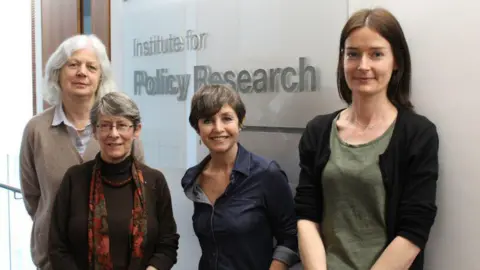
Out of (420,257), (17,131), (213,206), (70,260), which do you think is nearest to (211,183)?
(213,206)

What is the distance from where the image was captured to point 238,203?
6.97 feet

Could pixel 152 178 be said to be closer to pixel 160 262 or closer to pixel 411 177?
pixel 160 262

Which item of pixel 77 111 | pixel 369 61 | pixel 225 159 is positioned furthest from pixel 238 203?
pixel 77 111

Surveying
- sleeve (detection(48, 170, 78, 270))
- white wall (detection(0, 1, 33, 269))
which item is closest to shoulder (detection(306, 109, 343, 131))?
sleeve (detection(48, 170, 78, 270))

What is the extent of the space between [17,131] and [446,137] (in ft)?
12.4

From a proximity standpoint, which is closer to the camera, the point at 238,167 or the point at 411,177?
the point at 411,177

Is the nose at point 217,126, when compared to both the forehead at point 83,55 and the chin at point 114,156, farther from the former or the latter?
the forehead at point 83,55

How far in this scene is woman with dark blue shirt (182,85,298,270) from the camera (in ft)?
6.87

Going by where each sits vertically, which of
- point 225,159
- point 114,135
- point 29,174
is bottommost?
point 29,174

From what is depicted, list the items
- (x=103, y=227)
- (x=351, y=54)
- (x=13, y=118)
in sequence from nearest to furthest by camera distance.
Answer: (x=351, y=54) → (x=103, y=227) → (x=13, y=118)

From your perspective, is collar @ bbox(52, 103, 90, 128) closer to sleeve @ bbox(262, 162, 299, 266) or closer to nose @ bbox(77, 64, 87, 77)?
nose @ bbox(77, 64, 87, 77)

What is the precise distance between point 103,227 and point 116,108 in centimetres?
44

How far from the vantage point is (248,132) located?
2699mm

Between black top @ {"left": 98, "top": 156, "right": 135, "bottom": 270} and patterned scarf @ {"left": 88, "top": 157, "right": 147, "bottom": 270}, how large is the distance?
0.02 m
